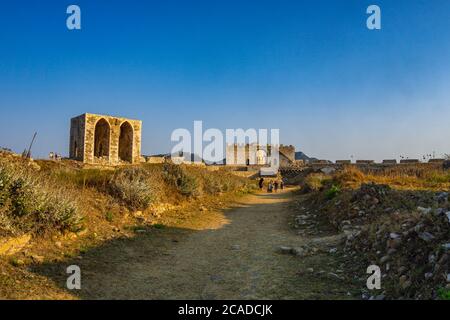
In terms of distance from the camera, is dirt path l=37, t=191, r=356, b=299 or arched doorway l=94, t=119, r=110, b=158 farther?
arched doorway l=94, t=119, r=110, b=158

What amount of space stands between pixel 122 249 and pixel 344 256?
4716 millimetres

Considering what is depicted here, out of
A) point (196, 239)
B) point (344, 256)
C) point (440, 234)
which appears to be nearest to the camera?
point (440, 234)

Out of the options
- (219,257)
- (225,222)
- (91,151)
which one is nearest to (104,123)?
(91,151)

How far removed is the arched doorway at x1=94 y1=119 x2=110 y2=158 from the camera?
3011 centimetres

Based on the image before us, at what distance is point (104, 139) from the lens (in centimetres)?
3047

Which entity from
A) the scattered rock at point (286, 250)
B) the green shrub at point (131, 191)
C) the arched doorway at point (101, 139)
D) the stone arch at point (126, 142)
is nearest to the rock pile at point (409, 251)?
the scattered rock at point (286, 250)

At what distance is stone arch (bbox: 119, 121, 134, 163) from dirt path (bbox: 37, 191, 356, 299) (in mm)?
22775

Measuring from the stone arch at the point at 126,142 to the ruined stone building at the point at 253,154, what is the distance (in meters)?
25.4

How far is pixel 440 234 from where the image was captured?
508cm

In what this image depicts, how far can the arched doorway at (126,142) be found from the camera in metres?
31.4

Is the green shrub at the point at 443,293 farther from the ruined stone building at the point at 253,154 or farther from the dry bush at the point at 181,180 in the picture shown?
the ruined stone building at the point at 253,154

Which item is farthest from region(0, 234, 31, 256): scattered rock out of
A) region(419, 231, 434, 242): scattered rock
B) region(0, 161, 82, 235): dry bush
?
region(419, 231, 434, 242): scattered rock

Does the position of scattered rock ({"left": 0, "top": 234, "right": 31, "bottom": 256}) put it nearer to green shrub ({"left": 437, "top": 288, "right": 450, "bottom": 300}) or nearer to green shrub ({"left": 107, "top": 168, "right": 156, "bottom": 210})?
green shrub ({"left": 107, "top": 168, "right": 156, "bottom": 210})
